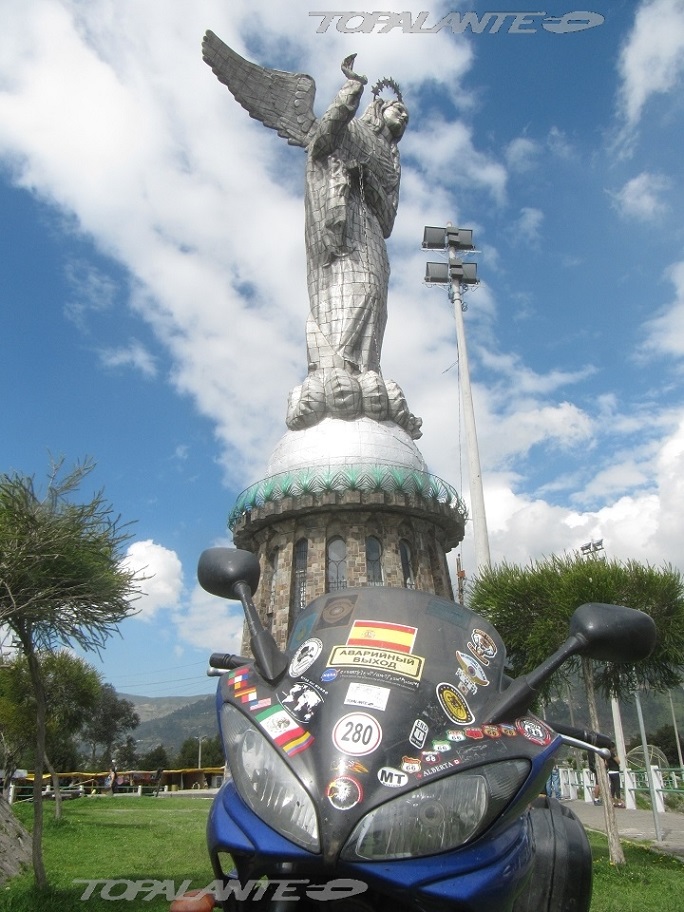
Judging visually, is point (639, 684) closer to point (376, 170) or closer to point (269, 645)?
point (269, 645)

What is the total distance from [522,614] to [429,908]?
10336 millimetres

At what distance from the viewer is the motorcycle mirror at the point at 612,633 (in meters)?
3.48

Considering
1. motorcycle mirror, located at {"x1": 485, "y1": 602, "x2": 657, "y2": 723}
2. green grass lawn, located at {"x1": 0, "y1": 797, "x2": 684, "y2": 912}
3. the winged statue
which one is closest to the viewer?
motorcycle mirror, located at {"x1": 485, "y1": 602, "x2": 657, "y2": 723}

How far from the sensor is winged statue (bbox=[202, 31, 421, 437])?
78.3 feet

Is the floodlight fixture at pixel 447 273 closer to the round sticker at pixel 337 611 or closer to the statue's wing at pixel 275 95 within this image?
the statue's wing at pixel 275 95

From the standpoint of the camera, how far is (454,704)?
3.21 metres

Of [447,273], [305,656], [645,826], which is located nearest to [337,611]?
[305,656]

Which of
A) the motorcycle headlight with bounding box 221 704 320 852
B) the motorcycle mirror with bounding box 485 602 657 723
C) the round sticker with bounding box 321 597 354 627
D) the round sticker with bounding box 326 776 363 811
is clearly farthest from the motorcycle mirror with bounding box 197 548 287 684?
the motorcycle mirror with bounding box 485 602 657 723

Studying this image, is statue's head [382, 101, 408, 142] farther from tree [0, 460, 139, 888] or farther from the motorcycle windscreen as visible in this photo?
the motorcycle windscreen

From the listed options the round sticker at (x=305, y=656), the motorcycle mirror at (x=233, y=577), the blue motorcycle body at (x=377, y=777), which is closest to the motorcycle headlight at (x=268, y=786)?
the blue motorcycle body at (x=377, y=777)

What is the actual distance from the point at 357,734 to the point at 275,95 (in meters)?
29.3

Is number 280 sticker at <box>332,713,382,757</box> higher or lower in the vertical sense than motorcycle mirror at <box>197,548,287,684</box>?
lower

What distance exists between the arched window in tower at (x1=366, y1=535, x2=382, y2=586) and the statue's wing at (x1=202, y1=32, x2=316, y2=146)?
15.6m

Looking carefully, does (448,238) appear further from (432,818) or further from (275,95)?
(432,818)
